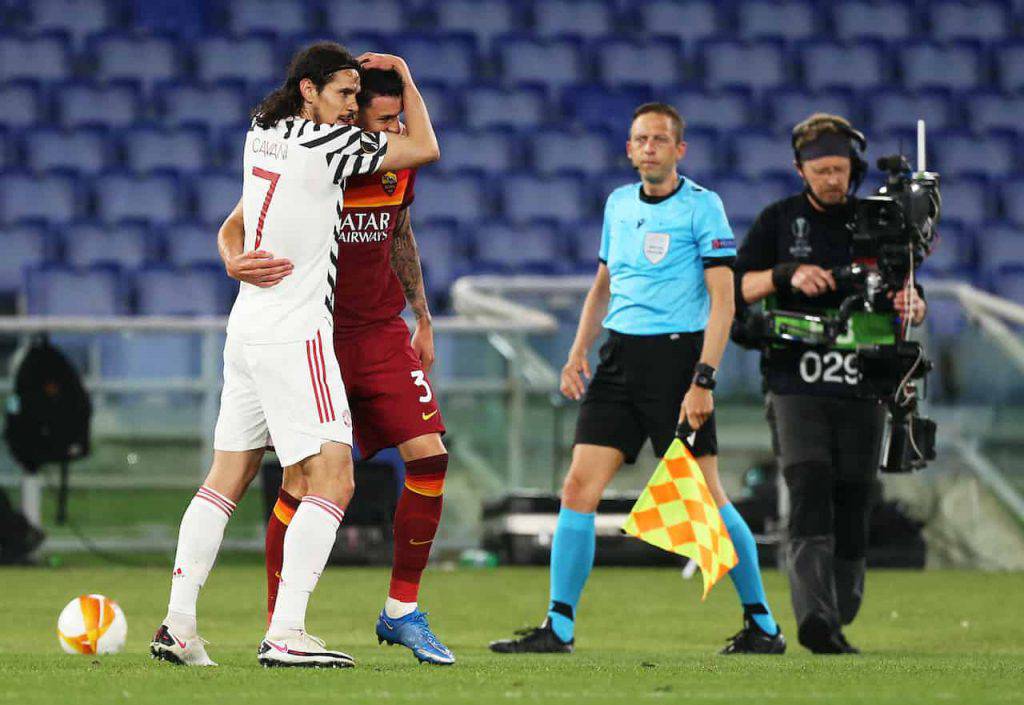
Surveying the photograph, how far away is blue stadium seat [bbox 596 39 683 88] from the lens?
1562cm

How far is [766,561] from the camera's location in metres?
10.0

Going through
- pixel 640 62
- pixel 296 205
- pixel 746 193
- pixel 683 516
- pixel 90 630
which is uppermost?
pixel 640 62

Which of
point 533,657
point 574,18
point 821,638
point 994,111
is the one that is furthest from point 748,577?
point 994,111

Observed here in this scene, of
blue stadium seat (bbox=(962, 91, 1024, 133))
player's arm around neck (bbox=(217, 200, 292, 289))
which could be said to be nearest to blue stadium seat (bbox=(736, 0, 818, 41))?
blue stadium seat (bbox=(962, 91, 1024, 133))

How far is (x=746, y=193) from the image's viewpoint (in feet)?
48.2

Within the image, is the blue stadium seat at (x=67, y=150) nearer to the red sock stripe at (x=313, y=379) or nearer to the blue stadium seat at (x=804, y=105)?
the blue stadium seat at (x=804, y=105)

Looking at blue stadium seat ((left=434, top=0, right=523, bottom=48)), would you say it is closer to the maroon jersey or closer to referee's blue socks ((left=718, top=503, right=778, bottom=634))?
referee's blue socks ((left=718, top=503, right=778, bottom=634))

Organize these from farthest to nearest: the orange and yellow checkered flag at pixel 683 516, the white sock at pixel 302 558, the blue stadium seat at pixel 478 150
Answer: the blue stadium seat at pixel 478 150
the orange and yellow checkered flag at pixel 683 516
the white sock at pixel 302 558

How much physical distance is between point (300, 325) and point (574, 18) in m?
11.8

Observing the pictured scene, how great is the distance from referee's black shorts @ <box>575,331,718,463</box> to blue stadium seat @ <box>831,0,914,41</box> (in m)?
11.0

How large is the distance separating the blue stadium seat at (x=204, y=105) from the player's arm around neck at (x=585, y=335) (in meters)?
8.77

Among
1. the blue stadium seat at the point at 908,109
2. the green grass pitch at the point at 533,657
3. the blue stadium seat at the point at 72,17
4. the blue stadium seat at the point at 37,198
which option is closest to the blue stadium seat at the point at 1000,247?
the blue stadium seat at the point at 908,109

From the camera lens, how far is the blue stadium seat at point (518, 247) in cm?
1400

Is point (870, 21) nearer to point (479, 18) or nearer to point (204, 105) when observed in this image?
point (479, 18)
